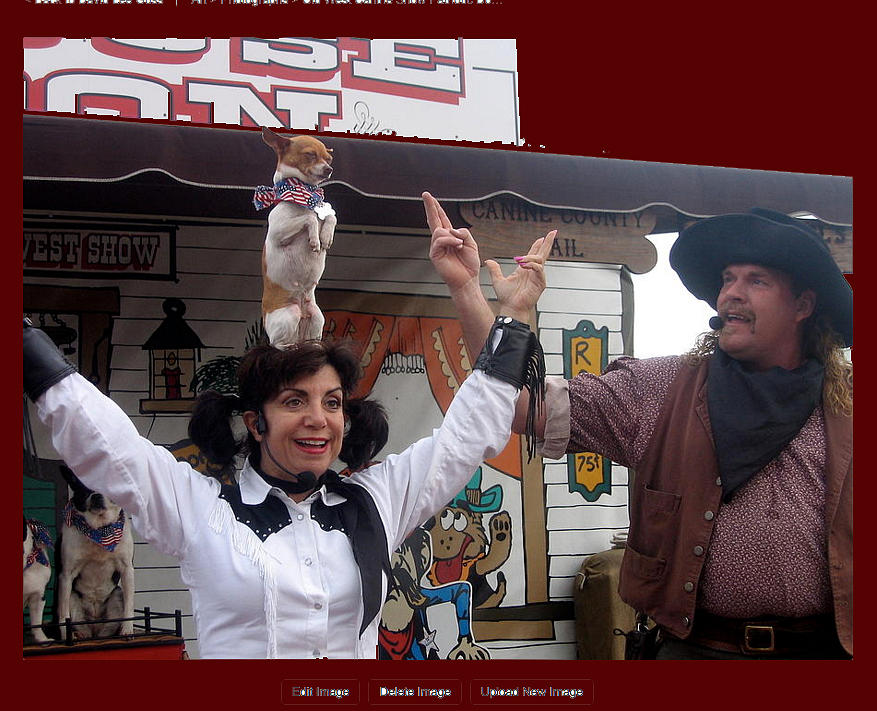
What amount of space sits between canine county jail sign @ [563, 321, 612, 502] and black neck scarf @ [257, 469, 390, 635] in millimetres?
1556

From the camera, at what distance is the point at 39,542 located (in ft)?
9.87

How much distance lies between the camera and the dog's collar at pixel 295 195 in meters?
2.31

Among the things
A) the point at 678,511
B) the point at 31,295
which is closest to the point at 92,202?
the point at 31,295

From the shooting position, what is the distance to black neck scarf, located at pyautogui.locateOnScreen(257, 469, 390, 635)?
2.09 m

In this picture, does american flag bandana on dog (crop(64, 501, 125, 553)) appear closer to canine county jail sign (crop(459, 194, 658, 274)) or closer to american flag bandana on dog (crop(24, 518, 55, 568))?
american flag bandana on dog (crop(24, 518, 55, 568))

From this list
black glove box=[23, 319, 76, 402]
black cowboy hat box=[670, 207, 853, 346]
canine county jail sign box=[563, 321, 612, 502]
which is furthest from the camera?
canine county jail sign box=[563, 321, 612, 502]

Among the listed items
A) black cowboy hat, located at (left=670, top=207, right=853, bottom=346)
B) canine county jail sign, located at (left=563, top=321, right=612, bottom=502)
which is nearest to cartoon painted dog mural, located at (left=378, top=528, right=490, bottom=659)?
canine county jail sign, located at (left=563, top=321, right=612, bottom=502)

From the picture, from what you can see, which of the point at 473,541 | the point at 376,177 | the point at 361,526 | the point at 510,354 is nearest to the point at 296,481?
the point at 361,526

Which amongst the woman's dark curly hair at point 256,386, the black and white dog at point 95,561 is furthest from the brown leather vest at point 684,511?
the black and white dog at point 95,561

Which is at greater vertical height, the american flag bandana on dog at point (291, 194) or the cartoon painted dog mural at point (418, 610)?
the american flag bandana on dog at point (291, 194)

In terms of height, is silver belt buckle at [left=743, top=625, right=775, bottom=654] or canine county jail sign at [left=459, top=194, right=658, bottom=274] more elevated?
canine county jail sign at [left=459, top=194, right=658, bottom=274]

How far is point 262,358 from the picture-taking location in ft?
7.15

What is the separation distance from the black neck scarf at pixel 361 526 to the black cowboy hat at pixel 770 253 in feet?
4.58

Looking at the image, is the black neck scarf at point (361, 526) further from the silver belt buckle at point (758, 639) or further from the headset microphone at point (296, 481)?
the silver belt buckle at point (758, 639)
